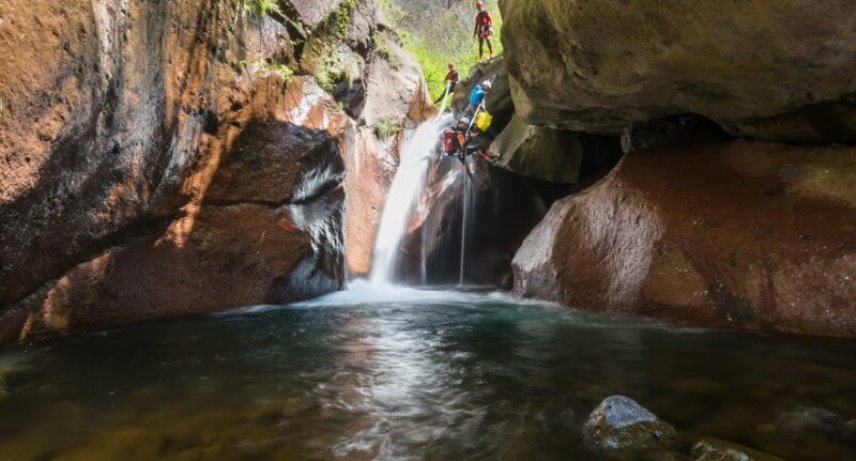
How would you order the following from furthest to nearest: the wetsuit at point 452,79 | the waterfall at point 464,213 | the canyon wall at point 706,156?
the wetsuit at point 452,79, the waterfall at point 464,213, the canyon wall at point 706,156

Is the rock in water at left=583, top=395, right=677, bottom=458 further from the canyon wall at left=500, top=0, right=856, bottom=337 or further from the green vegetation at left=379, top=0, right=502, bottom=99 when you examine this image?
the green vegetation at left=379, top=0, right=502, bottom=99

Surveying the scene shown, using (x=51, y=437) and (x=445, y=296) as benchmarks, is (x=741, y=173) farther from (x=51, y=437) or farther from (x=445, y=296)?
(x=51, y=437)

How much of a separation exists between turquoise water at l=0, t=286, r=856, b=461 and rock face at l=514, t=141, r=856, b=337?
48cm

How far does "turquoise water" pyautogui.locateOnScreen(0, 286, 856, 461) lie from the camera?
2521 mm

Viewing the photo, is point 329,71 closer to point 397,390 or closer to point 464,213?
point 464,213

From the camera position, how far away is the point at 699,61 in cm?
479

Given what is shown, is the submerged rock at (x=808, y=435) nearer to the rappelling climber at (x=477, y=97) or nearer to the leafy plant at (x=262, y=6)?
the leafy plant at (x=262, y=6)

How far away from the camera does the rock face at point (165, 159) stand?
3.86 meters

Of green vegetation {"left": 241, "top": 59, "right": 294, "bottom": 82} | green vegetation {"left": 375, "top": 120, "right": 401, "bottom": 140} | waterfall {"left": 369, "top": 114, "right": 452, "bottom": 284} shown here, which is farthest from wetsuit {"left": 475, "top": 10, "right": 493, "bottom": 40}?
green vegetation {"left": 241, "top": 59, "right": 294, "bottom": 82}

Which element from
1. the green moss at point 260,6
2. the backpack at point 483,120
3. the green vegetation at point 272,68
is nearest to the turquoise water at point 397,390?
the green vegetation at point 272,68

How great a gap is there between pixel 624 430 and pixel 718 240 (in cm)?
384

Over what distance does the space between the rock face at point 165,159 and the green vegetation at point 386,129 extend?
113 inches

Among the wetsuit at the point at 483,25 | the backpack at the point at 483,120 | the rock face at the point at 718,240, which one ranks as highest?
the wetsuit at the point at 483,25

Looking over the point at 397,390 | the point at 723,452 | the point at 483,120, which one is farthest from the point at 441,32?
the point at 723,452
